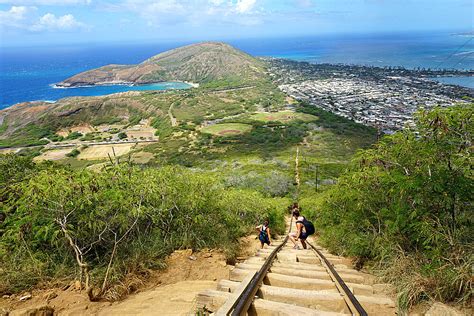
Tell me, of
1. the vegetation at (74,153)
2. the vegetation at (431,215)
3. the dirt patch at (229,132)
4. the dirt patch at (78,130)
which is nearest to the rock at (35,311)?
the vegetation at (431,215)

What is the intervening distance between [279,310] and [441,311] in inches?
84.3

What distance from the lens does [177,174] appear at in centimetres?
1100

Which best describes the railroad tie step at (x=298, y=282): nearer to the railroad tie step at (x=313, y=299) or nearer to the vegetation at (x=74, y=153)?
the railroad tie step at (x=313, y=299)

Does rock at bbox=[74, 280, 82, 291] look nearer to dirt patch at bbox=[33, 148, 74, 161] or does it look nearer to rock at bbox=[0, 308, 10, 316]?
rock at bbox=[0, 308, 10, 316]

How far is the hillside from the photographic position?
160 m

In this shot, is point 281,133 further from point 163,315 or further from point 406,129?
point 163,315

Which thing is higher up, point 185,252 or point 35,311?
point 35,311

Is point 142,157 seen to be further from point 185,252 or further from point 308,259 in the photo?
point 308,259

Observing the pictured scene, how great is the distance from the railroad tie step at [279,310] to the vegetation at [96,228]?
9.69ft

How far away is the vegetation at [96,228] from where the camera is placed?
6059 mm

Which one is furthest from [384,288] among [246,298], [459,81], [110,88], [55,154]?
[110,88]

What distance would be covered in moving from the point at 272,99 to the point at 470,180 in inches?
4174

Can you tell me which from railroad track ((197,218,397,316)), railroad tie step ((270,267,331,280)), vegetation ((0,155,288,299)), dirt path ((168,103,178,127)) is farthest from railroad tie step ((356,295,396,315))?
dirt path ((168,103,178,127))

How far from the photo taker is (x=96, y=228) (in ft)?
23.1
